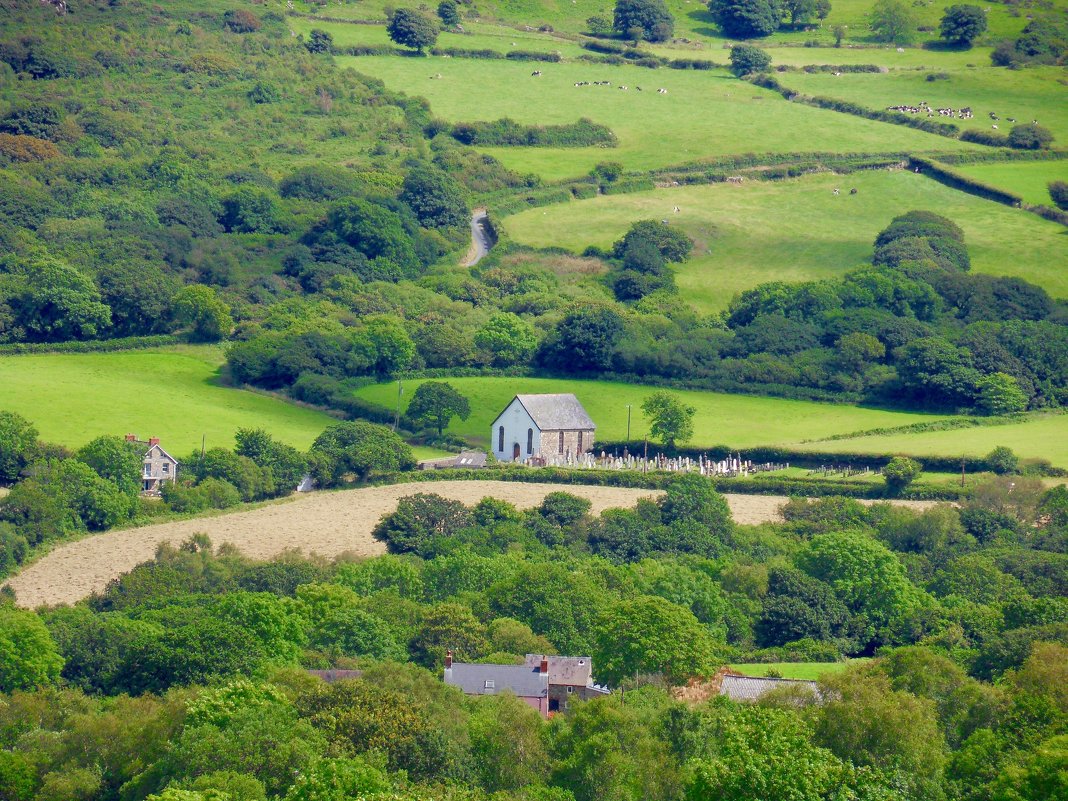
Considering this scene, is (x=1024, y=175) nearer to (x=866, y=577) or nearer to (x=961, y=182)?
(x=961, y=182)

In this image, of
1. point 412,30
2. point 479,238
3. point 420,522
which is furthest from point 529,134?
point 420,522

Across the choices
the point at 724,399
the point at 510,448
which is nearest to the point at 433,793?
the point at 510,448

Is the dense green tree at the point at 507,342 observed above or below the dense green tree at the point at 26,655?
below

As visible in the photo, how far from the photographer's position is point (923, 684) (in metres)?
65.0

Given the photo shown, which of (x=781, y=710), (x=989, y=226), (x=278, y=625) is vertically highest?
(x=781, y=710)

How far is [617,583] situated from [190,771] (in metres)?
31.3

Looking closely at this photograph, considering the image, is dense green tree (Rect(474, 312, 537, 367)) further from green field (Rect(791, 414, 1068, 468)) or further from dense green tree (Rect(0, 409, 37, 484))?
dense green tree (Rect(0, 409, 37, 484))

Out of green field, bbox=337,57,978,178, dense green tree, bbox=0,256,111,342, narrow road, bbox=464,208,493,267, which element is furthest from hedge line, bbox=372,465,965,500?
green field, bbox=337,57,978,178

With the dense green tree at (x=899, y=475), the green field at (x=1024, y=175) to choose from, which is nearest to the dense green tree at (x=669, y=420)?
the dense green tree at (x=899, y=475)

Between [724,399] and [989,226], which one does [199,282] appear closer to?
[724,399]

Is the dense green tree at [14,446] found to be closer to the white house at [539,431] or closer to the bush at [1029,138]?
the white house at [539,431]

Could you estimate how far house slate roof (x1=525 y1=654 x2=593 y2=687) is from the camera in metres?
70.8

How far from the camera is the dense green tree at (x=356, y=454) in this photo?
10450 centimetres

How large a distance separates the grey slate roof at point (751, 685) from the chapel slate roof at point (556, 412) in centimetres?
4551
